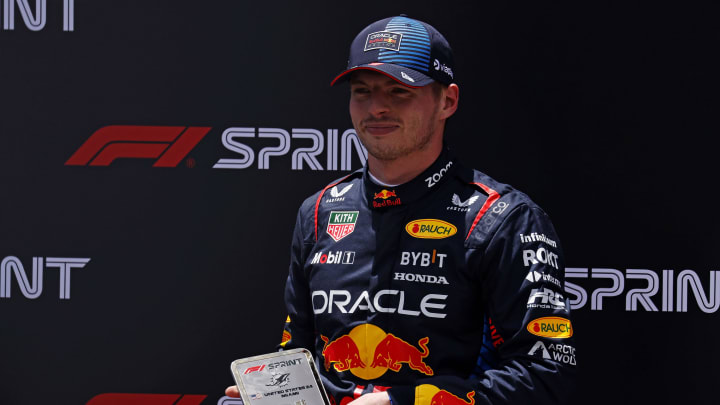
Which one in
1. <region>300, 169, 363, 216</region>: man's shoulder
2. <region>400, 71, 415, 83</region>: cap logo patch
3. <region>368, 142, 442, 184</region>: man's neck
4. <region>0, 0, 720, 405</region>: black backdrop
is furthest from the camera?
<region>0, 0, 720, 405</region>: black backdrop

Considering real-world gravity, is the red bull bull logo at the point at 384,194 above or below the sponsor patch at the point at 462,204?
above

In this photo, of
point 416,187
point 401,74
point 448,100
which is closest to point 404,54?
point 401,74

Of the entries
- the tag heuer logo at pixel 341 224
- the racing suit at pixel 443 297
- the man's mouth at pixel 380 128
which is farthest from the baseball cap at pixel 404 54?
the tag heuer logo at pixel 341 224

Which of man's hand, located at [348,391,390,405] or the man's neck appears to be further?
the man's neck

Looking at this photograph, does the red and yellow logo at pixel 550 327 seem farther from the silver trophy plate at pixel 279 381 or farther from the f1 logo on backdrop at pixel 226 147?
the f1 logo on backdrop at pixel 226 147

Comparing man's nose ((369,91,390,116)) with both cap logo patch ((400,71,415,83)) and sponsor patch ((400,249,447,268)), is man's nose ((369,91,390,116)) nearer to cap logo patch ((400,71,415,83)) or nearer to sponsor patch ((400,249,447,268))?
cap logo patch ((400,71,415,83))

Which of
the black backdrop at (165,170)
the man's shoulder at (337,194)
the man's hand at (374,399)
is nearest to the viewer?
the man's hand at (374,399)

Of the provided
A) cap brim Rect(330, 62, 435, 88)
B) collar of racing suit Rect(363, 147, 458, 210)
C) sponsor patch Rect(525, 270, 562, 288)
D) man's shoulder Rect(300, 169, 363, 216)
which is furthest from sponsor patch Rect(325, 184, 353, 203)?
sponsor patch Rect(525, 270, 562, 288)

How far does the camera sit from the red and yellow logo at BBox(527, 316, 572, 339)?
4.73 feet

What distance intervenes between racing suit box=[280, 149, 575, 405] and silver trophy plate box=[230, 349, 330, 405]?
0.39 ft

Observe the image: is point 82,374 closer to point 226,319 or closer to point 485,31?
point 226,319

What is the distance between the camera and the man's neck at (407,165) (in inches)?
63.6

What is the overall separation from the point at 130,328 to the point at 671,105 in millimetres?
2008

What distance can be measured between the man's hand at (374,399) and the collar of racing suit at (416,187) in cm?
43
